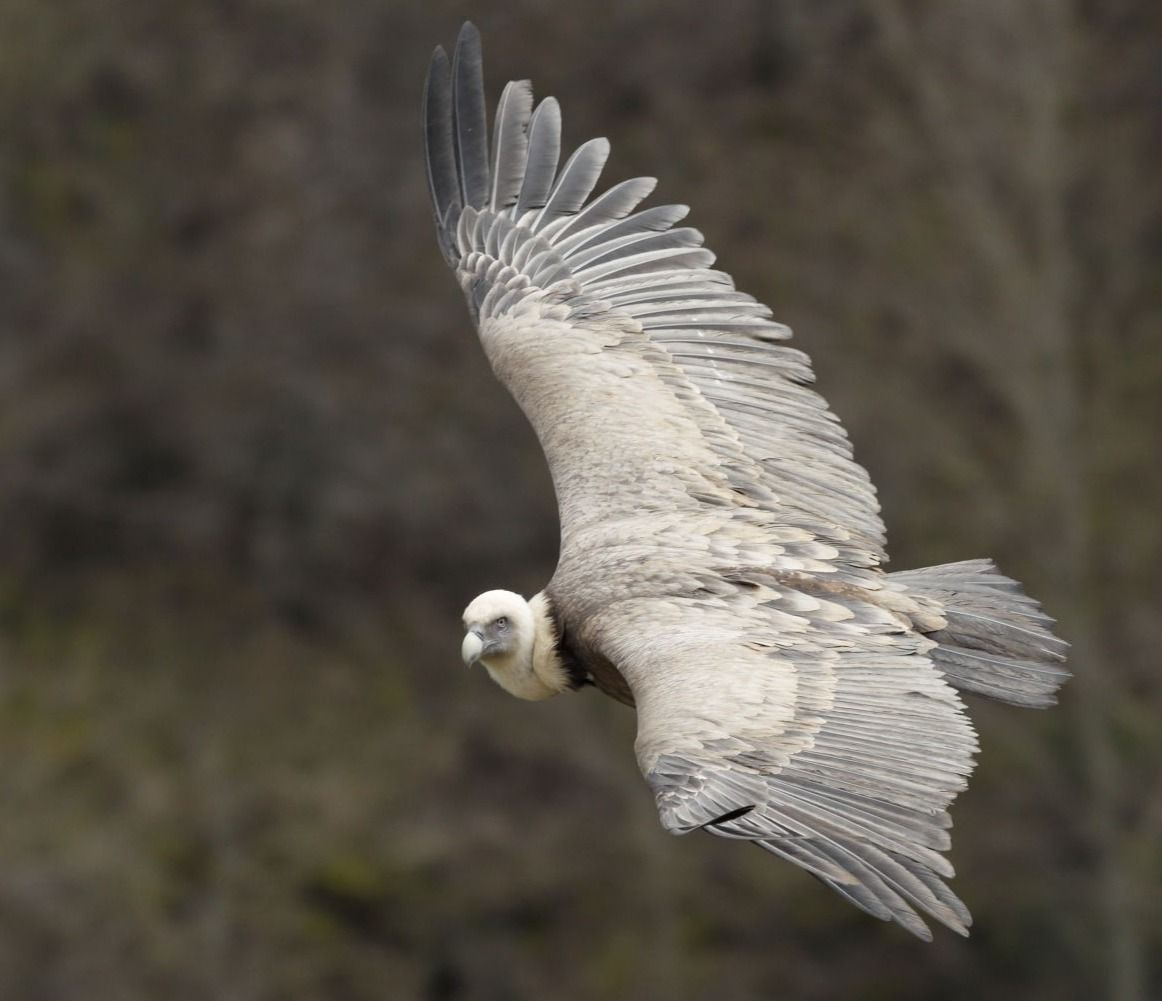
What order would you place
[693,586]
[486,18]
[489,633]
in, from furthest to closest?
[486,18] → [489,633] → [693,586]

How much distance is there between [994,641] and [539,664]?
1547 millimetres

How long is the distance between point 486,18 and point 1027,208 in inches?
177

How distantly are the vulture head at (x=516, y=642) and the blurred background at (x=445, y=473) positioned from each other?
8.83m

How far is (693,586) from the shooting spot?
318 inches

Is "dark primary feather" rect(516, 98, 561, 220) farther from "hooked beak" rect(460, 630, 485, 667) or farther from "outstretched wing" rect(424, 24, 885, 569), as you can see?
"hooked beak" rect(460, 630, 485, 667)

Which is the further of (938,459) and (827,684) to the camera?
(938,459)

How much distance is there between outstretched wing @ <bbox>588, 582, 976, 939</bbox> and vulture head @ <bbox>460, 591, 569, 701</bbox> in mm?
571

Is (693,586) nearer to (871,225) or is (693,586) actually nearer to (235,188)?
(871,225)

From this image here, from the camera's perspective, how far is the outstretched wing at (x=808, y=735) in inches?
266

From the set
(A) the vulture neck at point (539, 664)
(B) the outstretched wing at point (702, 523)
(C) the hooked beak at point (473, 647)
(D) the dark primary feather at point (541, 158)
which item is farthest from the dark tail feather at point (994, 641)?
(D) the dark primary feather at point (541, 158)

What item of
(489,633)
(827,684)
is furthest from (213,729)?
(827,684)

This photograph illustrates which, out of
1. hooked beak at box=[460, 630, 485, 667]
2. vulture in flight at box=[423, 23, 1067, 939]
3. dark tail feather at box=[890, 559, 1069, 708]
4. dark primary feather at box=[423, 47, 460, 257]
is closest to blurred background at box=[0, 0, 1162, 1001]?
dark primary feather at box=[423, 47, 460, 257]

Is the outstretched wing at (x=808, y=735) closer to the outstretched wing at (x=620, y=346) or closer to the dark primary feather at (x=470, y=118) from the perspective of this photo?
the outstretched wing at (x=620, y=346)

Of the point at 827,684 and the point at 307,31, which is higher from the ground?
the point at 307,31
